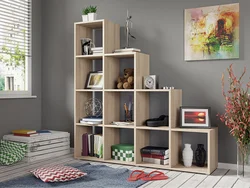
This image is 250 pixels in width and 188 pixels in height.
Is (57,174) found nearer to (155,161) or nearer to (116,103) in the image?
(155,161)

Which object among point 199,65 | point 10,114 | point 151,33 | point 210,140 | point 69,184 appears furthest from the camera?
point 10,114

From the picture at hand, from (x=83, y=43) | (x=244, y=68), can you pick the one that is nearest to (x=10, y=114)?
(x=83, y=43)

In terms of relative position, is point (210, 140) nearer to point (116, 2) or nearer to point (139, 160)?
point (139, 160)

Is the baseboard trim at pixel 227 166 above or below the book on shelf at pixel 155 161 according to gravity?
below

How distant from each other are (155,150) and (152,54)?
1105 mm

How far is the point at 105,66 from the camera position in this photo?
3893 mm

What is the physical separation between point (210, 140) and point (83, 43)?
1874 millimetres

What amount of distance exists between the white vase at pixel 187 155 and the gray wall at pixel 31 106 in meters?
2.17

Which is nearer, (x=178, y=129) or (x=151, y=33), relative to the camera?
(x=178, y=129)

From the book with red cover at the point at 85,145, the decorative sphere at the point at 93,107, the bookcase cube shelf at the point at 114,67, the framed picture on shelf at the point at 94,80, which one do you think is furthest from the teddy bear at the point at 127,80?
the book with red cover at the point at 85,145

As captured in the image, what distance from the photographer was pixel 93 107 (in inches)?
168

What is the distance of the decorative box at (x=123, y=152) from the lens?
379 centimetres

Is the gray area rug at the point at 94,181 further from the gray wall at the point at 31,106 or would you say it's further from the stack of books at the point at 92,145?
the gray wall at the point at 31,106

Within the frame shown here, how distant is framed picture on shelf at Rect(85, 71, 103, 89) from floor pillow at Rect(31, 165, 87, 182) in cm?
121
